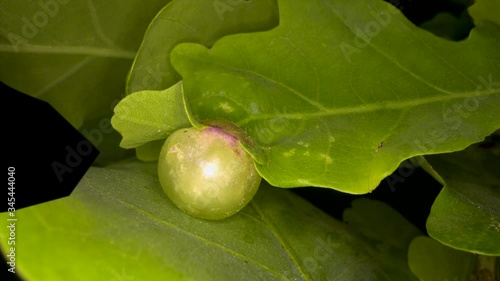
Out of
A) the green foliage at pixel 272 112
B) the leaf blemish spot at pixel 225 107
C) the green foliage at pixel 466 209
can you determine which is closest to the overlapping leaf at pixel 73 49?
the green foliage at pixel 272 112

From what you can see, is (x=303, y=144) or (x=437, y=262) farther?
(x=437, y=262)

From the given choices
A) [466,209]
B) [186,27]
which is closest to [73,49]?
[186,27]

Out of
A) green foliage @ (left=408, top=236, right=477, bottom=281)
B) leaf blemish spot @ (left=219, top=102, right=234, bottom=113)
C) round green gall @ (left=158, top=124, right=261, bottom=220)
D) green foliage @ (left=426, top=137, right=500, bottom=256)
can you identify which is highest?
leaf blemish spot @ (left=219, top=102, right=234, bottom=113)

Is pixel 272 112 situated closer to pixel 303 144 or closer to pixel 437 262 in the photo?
pixel 303 144

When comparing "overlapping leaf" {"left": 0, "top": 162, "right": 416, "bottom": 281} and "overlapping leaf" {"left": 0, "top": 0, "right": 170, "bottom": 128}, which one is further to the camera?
"overlapping leaf" {"left": 0, "top": 0, "right": 170, "bottom": 128}

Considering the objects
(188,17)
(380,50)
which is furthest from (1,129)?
(380,50)

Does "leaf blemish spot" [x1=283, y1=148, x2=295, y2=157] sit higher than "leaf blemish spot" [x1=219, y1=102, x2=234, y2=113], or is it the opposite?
"leaf blemish spot" [x1=219, y1=102, x2=234, y2=113]

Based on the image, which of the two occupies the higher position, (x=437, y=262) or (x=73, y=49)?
(x=73, y=49)

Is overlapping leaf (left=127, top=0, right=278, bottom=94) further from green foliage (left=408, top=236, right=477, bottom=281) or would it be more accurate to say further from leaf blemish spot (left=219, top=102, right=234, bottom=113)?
green foliage (left=408, top=236, right=477, bottom=281)

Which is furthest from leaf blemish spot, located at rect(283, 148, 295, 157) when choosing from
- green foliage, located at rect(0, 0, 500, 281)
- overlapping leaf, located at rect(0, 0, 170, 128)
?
overlapping leaf, located at rect(0, 0, 170, 128)
